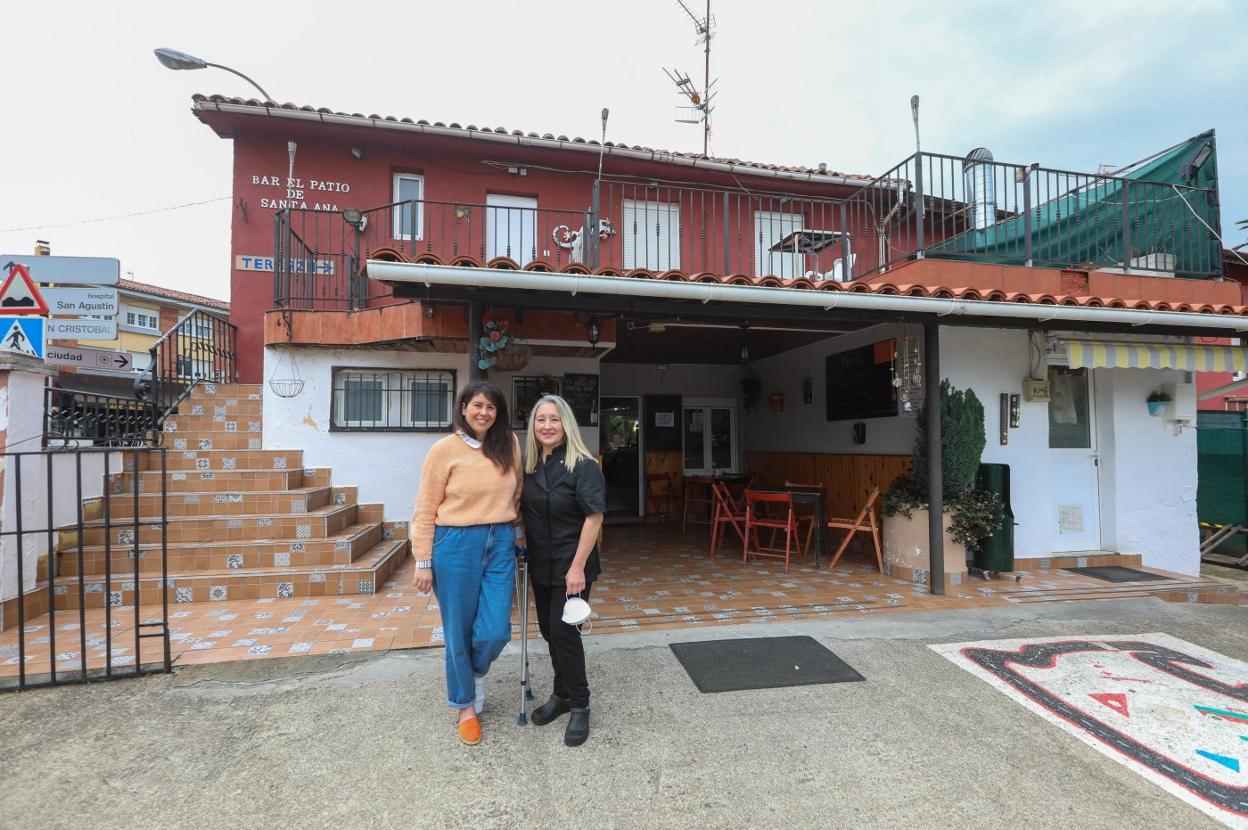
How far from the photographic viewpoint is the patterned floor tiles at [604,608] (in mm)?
3510

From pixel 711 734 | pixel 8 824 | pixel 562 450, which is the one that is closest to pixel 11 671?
pixel 8 824

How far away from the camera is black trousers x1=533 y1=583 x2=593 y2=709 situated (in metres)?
2.54

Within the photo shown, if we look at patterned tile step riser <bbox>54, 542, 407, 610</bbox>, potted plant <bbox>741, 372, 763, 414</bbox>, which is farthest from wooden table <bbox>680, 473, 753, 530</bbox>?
patterned tile step riser <bbox>54, 542, 407, 610</bbox>

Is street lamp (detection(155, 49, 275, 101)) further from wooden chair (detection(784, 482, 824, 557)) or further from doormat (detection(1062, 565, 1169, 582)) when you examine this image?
doormat (detection(1062, 565, 1169, 582))

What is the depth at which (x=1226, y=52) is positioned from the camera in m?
8.96

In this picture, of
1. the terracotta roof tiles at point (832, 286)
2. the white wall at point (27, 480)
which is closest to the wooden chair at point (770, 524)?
the terracotta roof tiles at point (832, 286)

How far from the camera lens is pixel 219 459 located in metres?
5.68

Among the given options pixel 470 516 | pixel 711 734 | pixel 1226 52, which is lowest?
pixel 711 734

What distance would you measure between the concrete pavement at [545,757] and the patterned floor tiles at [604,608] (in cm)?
39

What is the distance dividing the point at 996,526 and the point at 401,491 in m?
6.42

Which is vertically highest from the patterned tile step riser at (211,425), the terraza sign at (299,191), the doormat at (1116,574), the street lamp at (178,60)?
the street lamp at (178,60)

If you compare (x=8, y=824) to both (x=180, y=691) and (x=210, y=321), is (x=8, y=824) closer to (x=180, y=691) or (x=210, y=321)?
(x=180, y=691)

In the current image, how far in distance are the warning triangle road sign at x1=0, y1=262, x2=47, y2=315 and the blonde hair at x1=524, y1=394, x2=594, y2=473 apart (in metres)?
3.78

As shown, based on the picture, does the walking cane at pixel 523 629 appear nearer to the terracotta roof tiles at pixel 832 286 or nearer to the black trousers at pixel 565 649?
the black trousers at pixel 565 649
